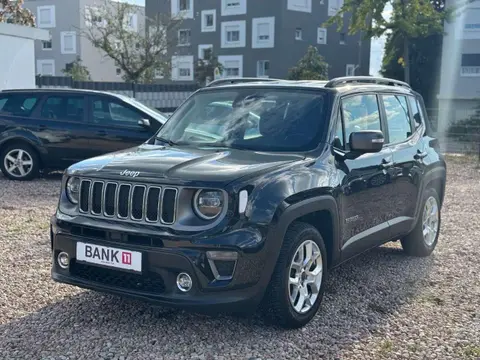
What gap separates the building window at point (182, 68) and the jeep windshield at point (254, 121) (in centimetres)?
4527

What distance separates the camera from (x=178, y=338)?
4160mm

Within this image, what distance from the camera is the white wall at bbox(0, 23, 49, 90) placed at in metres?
15.9

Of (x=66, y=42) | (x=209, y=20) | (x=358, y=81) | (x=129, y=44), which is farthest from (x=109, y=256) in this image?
(x=66, y=42)

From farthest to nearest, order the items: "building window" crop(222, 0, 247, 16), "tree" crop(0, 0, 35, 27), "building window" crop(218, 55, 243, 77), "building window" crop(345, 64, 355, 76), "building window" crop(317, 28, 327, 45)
Result: "building window" crop(345, 64, 355, 76) → "building window" crop(317, 28, 327, 45) → "building window" crop(218, 55, 243, 77) → "building window" crop(222, 0, 247, 16) → "tree" crop(0, 0, 35, 27)

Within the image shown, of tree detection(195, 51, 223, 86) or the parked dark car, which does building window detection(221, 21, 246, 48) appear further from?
the parked dark car

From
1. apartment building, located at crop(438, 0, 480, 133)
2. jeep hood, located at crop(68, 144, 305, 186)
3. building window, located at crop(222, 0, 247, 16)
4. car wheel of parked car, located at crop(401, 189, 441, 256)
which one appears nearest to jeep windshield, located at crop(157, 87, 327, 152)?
jeep hood, located at crop(68, 144, 305, 186)

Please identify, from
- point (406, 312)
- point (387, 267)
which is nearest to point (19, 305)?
point (406, 312)

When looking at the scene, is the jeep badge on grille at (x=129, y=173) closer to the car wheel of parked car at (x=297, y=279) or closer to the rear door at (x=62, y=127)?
the car wheel of parked car at (x=297, y=279)

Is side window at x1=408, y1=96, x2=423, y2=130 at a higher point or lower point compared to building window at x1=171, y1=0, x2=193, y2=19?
lower

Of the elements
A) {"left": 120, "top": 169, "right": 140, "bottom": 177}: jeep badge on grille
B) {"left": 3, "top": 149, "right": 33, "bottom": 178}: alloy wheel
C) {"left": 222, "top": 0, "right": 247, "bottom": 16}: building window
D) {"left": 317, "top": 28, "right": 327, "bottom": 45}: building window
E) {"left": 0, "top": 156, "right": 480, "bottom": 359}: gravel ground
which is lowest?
{"left": 0, "top": 156, "right": 480, "bottom": 359}: gravel ground

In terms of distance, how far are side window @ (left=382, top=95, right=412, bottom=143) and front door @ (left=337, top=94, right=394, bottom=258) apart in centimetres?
22

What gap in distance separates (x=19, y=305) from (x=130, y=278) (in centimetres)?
124

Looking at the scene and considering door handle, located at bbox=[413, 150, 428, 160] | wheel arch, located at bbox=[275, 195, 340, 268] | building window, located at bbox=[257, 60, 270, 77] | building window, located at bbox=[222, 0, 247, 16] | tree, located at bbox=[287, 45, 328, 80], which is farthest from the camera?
building window, located at bbox=[222, 0, 247, 16]

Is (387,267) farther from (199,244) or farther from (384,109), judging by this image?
(199,244)
